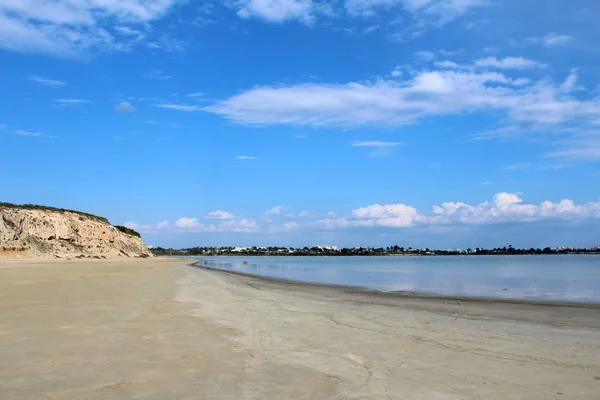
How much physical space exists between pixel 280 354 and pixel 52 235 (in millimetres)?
68056

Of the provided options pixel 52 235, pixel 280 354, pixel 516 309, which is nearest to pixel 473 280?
pixel 516 309

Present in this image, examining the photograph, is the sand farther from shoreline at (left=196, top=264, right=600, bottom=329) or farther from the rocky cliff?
the rocky cliff

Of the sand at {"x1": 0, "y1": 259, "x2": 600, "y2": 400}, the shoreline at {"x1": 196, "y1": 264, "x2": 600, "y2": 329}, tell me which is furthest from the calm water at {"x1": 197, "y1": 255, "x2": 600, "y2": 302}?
the sand at {"x1": 0, "y1": 259, "x2": 600, "y2": 400}

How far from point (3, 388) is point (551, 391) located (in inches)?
Result: 284

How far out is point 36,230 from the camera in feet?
204

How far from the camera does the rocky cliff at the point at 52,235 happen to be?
5647 centimetres

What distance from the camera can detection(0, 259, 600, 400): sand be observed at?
6.09m

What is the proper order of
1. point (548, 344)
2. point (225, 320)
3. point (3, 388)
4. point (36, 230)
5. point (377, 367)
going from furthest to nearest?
point (36, 230) → point (225, 320) → point (548, 344) → point (377, 367) → point (3, 388)

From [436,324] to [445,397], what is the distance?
7.39m

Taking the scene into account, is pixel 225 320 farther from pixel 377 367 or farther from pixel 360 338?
pixel 377 367

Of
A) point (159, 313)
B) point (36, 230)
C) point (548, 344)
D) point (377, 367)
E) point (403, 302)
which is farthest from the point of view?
point (36, 230)

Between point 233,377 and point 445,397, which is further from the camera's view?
point 233,377

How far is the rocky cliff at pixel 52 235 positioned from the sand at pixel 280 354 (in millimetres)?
48772

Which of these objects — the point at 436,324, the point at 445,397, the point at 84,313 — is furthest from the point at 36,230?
the point at 445,397
